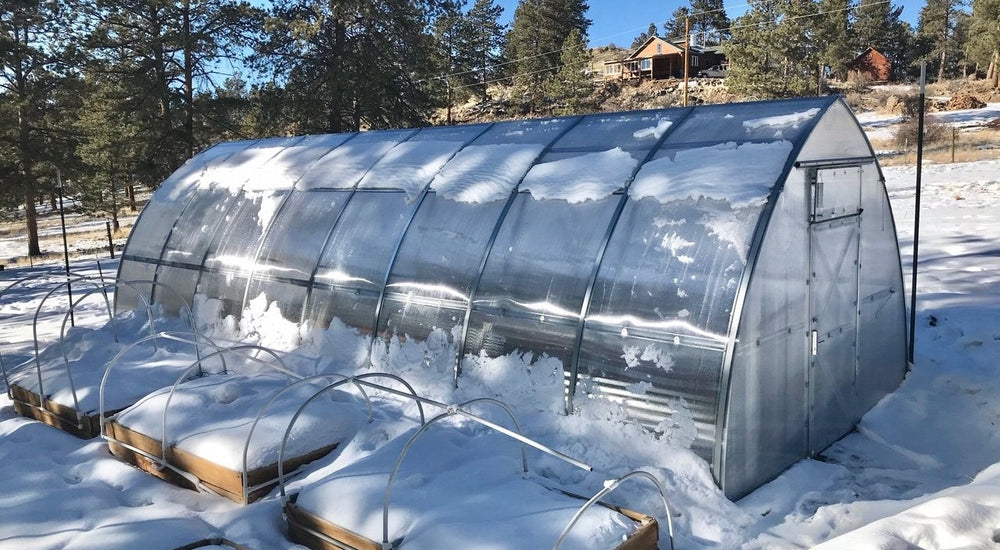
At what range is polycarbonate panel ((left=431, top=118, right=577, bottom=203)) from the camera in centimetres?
909

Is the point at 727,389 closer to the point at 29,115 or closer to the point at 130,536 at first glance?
the point at 130,536

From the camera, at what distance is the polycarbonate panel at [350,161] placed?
1094cm

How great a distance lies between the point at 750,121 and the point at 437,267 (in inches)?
157

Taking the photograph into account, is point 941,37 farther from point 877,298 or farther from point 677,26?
point 877,298

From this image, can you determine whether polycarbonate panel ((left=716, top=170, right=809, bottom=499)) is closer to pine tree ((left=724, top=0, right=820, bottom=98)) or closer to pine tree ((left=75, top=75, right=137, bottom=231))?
pine tree ((left=75, top=75, right=137, bottom=231))

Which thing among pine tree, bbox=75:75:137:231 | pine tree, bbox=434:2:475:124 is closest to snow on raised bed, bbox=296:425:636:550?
pine tree, bbox=434:2:475:124

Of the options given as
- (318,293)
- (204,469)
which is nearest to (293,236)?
(318,293)

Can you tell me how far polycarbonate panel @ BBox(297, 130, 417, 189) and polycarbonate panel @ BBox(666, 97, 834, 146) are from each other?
15.6 ft

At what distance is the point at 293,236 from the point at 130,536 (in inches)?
222

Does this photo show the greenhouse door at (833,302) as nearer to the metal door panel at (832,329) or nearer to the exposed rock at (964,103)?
the metal door panel at (832,329)

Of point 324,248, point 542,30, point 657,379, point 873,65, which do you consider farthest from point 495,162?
point 873,65

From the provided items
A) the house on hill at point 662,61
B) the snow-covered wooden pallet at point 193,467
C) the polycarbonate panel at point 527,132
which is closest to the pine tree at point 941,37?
the house on hill at point 662,61

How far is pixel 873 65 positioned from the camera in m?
62.4

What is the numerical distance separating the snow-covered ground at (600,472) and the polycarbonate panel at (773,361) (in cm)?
27
